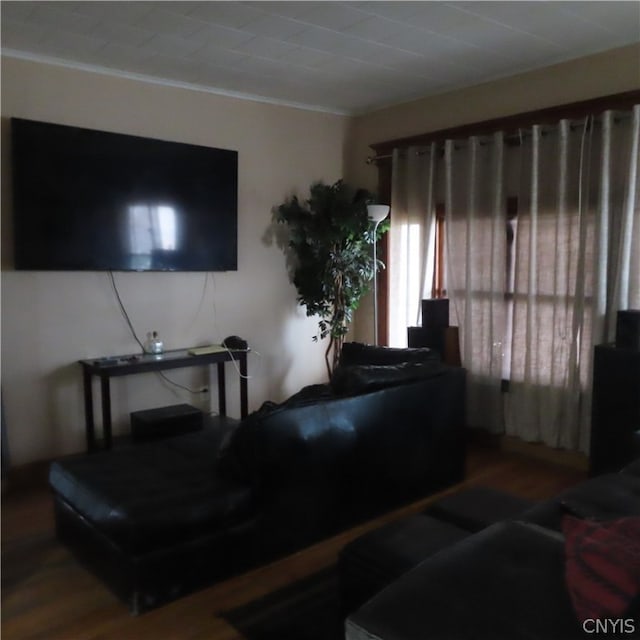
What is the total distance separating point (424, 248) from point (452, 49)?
140 cm

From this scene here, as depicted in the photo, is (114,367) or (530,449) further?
(530,449)

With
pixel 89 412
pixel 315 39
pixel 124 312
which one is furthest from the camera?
pixel 124 312

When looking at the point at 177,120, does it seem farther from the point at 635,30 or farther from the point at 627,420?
the point at 627,420

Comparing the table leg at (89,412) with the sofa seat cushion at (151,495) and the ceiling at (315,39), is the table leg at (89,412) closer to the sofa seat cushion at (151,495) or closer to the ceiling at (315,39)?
the sofa seat cushion at (151,495)

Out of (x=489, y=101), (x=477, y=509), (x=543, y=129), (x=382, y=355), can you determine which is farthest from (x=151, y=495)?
(x=489, y=101)

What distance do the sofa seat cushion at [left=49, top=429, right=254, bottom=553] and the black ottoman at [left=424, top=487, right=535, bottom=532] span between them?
2.57ft

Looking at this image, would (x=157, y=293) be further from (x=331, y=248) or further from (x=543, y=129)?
(x=543, y=129)

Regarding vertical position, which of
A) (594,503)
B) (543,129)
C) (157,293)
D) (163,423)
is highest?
(543,129)

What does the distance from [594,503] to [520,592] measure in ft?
2.66

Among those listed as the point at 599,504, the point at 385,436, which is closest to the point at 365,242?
the point at 385,436

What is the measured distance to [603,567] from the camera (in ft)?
3.57

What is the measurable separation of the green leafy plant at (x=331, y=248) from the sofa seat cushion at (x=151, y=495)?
2.04m

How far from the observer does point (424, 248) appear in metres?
4.42

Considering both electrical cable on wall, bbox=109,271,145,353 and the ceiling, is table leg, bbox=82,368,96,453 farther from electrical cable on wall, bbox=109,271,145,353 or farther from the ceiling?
the ceiling
